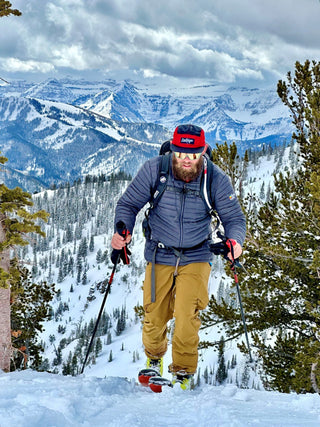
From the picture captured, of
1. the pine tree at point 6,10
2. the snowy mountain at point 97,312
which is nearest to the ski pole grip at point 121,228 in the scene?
the pine tree at point 6,10

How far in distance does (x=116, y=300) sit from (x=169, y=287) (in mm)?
159298

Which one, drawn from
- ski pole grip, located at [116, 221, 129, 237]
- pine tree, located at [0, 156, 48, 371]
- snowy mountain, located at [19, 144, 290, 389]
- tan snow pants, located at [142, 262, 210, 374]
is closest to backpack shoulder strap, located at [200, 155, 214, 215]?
tan snow pants, located at [142, 262, 210, 374]

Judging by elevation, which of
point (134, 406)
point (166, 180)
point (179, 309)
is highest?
point (166, 180)

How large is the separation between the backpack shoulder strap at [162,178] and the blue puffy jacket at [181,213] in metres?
0.05

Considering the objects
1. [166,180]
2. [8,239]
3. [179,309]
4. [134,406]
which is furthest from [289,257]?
[8,239]

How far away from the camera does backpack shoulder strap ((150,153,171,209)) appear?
5.00m

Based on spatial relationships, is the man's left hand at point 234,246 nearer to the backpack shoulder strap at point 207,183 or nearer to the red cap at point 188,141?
the backpack shoulder strap at point 207,183

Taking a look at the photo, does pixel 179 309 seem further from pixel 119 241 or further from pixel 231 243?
pixel 119 241

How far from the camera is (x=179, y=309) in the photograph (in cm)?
502

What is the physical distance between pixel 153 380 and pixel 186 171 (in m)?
2.86

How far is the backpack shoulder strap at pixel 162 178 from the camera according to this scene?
5.00 meters

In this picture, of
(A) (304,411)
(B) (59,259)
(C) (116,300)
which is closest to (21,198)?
(A) (304,411)

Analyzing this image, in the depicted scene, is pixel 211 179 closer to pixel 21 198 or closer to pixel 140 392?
pixel 140 392

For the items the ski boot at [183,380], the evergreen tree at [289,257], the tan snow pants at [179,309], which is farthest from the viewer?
the evergreen tree at [289,257]
